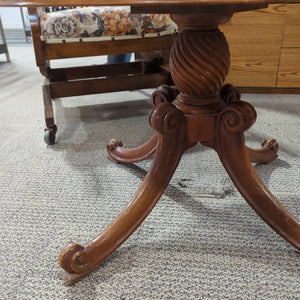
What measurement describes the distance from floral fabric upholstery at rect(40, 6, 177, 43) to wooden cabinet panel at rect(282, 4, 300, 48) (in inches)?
29.5

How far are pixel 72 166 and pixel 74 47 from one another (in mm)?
479

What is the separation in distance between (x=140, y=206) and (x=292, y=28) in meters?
1.43

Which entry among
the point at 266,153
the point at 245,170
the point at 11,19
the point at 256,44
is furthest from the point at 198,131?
the point at 11,19

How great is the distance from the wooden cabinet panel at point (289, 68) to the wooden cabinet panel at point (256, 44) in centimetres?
3

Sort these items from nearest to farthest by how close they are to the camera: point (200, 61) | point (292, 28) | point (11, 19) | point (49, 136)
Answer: point (200, 61)
point (49, 136)
point (292, 28)
point (11, 19)

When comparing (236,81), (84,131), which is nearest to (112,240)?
(84,131)

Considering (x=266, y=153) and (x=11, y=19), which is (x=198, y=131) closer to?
(x=266, y=153)

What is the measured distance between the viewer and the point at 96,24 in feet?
3.76

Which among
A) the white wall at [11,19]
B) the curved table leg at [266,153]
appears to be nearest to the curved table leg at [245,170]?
the curved table leg at [266,153]

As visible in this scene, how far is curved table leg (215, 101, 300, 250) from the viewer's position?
1.99 ft

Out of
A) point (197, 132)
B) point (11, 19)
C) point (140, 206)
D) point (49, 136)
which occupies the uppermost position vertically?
→ point (197, 132)

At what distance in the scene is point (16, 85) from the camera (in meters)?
2.15

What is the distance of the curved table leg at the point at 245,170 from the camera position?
1.99 feet

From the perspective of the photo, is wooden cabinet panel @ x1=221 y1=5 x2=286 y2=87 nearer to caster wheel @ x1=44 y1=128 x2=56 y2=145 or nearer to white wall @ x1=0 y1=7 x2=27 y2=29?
caster wheel @ x1=44 y1=128 x2=56 y2=145
